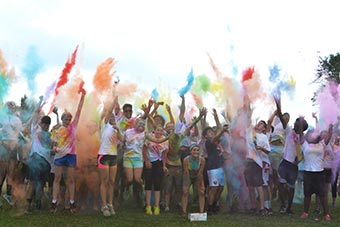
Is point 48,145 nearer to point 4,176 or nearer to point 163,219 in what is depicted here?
point 4,176

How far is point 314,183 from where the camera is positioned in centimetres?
877

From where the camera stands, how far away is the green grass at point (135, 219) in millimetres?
7625

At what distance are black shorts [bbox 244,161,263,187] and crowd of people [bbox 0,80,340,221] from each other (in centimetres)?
2

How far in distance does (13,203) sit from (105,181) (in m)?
1.86

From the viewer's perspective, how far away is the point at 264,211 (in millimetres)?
8977

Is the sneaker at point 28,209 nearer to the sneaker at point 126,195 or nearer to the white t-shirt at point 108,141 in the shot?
the white t-shirt at point 108,141

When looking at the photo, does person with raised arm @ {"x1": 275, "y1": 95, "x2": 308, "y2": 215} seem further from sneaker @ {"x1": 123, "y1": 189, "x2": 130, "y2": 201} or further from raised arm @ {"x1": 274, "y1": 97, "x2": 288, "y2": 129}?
sneaker @ {"x1": 123, "y1": 189, "x2": 130, "y2": 201}

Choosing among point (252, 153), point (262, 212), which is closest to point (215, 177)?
point (252, 153)

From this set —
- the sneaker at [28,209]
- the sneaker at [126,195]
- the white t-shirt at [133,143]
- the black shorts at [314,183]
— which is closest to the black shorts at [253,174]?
the black shorts at [314,183]

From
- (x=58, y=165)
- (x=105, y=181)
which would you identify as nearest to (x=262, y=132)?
(x=105, y=181)

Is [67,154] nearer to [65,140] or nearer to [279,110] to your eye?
[65,140]

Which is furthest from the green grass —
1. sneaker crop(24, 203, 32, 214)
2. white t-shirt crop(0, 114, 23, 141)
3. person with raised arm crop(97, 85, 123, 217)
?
white t-shirt crop(0, 114, 23, 141)

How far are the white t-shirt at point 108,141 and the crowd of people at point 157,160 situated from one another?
17mm

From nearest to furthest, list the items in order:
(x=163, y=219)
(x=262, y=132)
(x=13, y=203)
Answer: (x=163, y=219)
(x=13, y=203)
(x=262, y=132)
